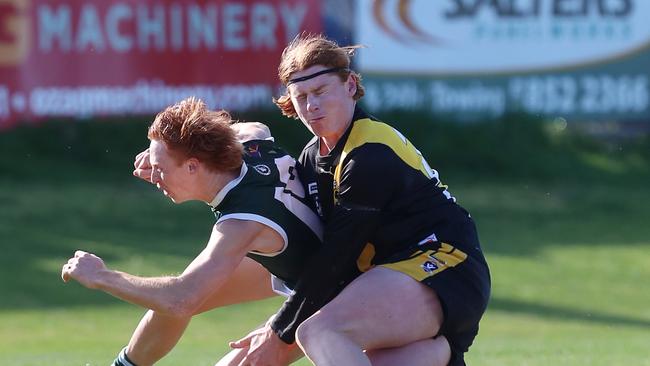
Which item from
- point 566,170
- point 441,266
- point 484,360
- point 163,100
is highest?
point 441,266

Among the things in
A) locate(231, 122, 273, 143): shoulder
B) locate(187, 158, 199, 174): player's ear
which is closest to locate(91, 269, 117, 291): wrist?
locate(187, 158, 199, 174): player's ear

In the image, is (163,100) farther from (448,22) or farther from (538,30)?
(538,30)

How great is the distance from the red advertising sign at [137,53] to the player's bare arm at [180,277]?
1062cm

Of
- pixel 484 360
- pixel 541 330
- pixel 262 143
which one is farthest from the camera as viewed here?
pixel 541 330

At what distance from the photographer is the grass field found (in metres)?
11.6

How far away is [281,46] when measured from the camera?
1638 cm

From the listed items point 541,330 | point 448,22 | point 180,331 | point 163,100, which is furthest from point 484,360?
point 448,22

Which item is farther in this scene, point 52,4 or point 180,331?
point 52,4

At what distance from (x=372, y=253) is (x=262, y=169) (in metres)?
0.57

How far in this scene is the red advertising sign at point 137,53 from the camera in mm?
15469

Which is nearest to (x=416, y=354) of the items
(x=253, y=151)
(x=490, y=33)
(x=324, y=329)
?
(x=324, y=329)

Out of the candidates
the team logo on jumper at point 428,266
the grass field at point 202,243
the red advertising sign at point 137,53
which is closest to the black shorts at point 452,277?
the team logo on jumper at point 428,266

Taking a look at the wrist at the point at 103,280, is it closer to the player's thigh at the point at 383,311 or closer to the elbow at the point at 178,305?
the elbow at the point at 178,305

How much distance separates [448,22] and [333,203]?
1237 centimetres
